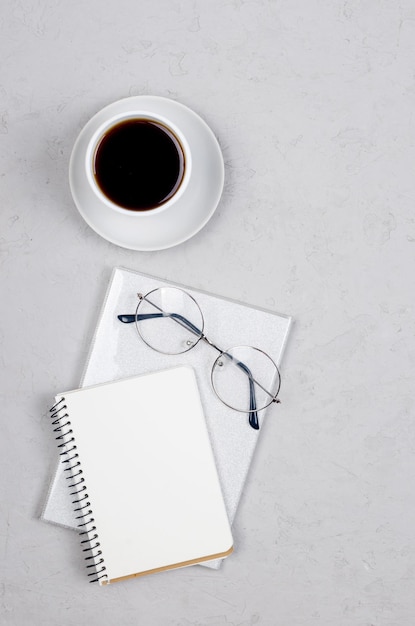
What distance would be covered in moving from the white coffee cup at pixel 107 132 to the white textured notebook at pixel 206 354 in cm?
10

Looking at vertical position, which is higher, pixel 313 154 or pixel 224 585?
pixel 313 154

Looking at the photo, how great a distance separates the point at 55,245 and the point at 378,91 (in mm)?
415

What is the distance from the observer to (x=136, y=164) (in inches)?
27.3

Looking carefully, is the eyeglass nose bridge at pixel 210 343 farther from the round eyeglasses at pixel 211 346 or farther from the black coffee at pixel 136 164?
the black coffee at pixel 136 164

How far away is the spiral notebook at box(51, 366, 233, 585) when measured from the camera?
2.50ft

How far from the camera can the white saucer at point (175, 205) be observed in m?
0.72

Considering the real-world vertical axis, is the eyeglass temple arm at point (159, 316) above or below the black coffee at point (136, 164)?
below

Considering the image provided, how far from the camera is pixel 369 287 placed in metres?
0.78

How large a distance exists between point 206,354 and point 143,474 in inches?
6.2

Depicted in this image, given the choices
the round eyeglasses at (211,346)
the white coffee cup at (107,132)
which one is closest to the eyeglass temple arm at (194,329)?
the round eyeglasses at (211,346)

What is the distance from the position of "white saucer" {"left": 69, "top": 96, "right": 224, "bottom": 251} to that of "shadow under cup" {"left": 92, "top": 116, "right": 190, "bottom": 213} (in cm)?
3

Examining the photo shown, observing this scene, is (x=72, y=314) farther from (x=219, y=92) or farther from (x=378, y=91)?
(x=378, y=91)

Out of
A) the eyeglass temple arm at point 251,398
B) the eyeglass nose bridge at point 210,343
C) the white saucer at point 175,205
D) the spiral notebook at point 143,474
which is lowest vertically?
the spiral notebook at point 143,474

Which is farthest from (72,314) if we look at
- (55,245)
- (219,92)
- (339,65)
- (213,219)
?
(339,65)
